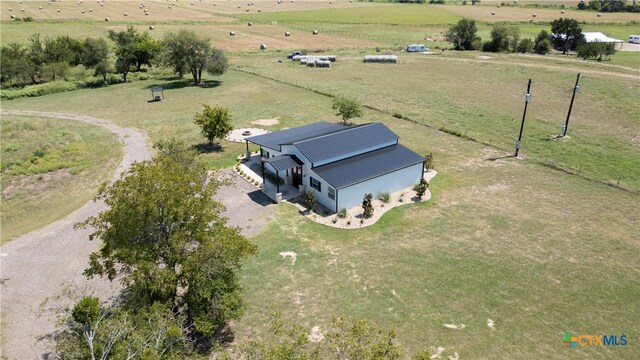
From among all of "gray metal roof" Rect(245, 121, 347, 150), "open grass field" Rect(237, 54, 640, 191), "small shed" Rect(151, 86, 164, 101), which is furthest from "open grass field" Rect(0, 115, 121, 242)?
"open grass field" Rect(237, 54, 640, 191)

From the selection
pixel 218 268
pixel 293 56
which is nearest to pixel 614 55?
pixel 293 56

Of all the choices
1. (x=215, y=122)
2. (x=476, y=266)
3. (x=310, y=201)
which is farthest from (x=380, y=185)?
(x=215, y=122)

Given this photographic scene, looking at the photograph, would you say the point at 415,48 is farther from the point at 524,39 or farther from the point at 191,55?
the point at 191,55

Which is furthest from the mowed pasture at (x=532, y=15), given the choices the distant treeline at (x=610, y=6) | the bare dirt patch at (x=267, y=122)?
the bare dirt patch at (x=267, y=122)

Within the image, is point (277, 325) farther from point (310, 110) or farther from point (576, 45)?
point (576, 45)

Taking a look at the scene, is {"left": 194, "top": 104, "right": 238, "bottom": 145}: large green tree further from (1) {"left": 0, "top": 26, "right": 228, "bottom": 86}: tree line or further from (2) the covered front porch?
(1) {"left": 0, "top": 26, "right": 228, "bottom": 86}: tree line

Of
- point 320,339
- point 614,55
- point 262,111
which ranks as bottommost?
point 320,339
